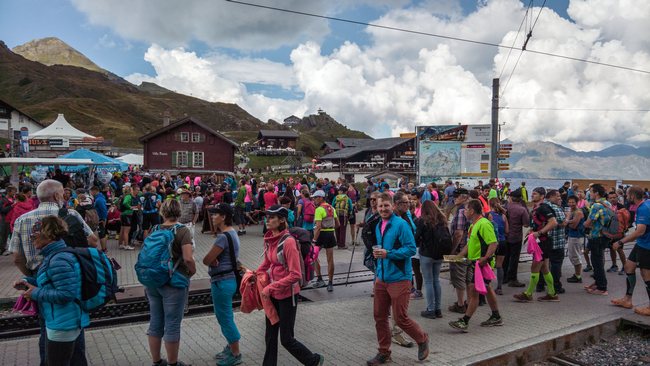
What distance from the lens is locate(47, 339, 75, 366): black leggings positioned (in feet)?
12.2

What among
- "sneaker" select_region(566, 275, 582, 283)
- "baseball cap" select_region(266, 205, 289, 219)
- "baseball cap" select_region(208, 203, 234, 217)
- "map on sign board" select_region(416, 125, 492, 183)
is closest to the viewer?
"baseball cap" select_region(266, 205, 289, 219)

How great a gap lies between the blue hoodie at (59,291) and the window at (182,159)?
46987 mm

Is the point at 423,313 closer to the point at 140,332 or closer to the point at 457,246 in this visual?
the point at 457,246

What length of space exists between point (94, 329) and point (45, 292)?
131 inches

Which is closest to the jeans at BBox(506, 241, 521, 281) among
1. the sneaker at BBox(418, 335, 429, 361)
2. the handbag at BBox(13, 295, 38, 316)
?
the sneaker at BBox(418, 335, 429, 361)

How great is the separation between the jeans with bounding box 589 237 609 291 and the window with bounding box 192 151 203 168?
149 feet

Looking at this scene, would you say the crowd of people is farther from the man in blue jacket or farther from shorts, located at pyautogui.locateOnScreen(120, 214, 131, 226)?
shorts, located at pyautogui.locateOnScreen(120, 214, 131, 226)

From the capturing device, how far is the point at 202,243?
14203 millimetres

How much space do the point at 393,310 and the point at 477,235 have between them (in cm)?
218

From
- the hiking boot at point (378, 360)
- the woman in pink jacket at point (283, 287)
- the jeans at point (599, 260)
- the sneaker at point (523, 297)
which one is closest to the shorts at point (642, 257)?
the jeans at point (599, 260)

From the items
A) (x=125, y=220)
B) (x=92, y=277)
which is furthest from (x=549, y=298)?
(x=125, y=220)

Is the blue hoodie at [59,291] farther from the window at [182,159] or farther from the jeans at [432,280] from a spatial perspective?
the window at [182,159]

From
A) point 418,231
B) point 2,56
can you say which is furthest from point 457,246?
point 2,56

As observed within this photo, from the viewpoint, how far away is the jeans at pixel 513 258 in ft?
29.6
